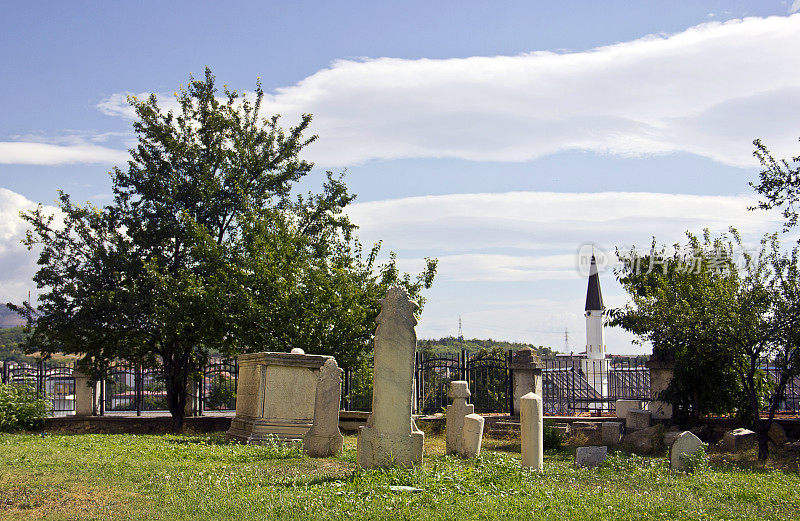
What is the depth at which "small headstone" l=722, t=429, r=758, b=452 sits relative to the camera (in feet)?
49.8

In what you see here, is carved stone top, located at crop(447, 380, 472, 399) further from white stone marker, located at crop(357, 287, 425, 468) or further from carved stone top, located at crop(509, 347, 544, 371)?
carved stone top, located at crop(509, 347, 544, 371)

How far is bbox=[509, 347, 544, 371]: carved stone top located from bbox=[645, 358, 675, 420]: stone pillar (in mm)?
2995

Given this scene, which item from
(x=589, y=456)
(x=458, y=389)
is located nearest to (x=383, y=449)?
(x=589, y=456)

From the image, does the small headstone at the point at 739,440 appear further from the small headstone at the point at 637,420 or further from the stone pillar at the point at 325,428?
the stone pillar at the point at 325,428

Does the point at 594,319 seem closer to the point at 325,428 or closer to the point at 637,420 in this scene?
the point at 637,420

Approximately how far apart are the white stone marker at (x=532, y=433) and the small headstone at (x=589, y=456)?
188 centimetres

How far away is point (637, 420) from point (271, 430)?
31.4 ft

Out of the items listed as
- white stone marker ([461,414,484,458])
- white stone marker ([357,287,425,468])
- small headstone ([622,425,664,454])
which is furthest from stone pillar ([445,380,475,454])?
small headstone ([622,425,664,454])

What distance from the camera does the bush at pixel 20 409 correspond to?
16.2 metres

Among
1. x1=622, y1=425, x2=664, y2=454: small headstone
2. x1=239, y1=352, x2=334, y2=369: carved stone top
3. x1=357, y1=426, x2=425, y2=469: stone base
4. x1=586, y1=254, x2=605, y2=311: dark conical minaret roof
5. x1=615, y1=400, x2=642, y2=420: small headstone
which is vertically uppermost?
x1=586, y1=254, x2=605, y2=311: dark conical minaret roof

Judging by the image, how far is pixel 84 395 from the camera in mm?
19359

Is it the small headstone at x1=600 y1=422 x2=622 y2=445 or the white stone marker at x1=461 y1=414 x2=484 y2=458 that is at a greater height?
the white stone marker at x1=461 y1=414 x2=484 y2=458

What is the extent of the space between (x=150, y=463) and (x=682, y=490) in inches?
290

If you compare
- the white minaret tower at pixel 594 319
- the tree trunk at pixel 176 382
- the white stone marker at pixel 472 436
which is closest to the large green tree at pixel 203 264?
the tree trunk at pixel 176 382
